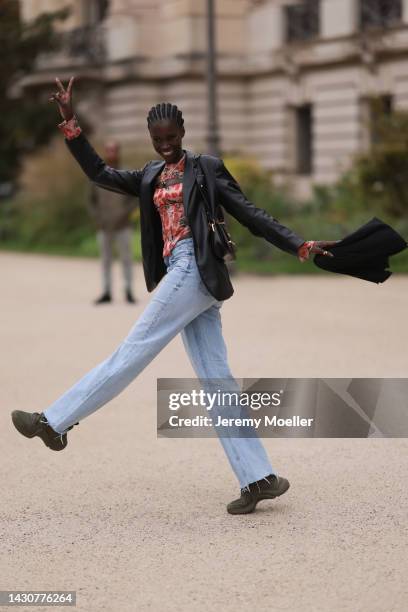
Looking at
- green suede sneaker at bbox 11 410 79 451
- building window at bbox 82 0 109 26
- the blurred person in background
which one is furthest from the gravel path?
building window at bbox 82 0 109 26

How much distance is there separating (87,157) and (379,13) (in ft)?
84.6

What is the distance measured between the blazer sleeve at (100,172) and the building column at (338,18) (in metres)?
25.6

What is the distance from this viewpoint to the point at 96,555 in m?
4.83

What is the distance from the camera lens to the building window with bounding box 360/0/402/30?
2945 centimetres

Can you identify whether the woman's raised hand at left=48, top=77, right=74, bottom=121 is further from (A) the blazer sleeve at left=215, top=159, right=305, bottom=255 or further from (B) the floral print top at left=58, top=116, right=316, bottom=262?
(A) the blazer sleeve at left=215, top=159, right=305, bottom=255

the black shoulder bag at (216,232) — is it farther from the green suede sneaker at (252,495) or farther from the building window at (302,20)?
the building window at (302,20)

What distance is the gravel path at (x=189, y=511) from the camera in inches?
173

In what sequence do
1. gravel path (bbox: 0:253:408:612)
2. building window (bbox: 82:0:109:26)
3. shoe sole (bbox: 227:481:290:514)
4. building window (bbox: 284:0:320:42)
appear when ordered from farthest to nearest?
building window (bbox: 82:0:109:26), building window (bbox: 284:0:320:42), shoe sole (bbox: 227:481:290:514), gravel path (bbox: 0:253:408:612)

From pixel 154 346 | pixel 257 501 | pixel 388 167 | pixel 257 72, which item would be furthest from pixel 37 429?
pixel 257 72

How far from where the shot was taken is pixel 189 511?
218 inches

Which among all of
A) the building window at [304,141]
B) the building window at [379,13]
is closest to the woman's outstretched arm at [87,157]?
the building window at [379,13]

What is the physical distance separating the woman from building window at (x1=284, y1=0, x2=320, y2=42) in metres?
27.7

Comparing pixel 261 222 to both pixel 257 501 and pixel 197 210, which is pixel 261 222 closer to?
pixel 197 210

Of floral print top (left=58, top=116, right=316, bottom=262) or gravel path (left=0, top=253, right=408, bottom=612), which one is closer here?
gravel path (left=0, top=253, right=408, bottom=612)
